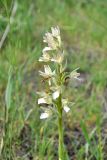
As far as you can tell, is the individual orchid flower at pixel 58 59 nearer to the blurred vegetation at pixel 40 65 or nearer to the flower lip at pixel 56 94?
the flower lip at pixel 56 94

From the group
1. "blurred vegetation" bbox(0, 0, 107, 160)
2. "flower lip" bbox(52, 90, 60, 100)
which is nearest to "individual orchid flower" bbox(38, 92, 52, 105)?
"flower lip" bbox(52, 90, 60, 100)

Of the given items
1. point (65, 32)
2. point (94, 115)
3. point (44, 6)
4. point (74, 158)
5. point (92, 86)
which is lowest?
point (74, 158)

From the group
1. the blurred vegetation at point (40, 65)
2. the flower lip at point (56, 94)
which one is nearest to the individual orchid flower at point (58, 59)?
the flower lip at point (56, 94)

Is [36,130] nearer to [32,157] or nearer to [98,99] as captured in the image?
[32,157]

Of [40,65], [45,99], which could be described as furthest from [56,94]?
[40,65]

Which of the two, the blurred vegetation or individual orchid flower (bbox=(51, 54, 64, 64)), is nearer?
individual orchid flower (bbox=(51, 54, 64, 64))

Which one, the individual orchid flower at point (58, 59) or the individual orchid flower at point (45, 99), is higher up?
the individual orchid flower at point (58, 59)

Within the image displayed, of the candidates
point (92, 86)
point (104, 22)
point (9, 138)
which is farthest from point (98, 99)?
point (104, 22)

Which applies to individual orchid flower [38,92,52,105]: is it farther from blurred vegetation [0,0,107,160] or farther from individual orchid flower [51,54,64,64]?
blurred vegetation [0,0,107,160]
